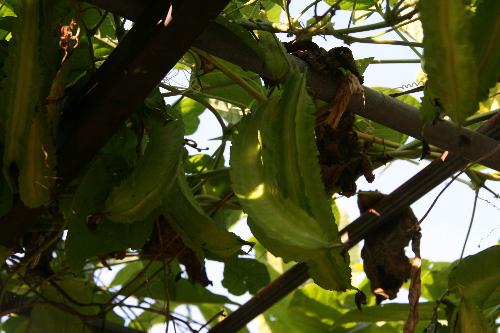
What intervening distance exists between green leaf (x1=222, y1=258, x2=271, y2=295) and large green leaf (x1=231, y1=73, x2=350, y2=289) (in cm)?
68

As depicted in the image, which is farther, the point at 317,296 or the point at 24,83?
the point at 317,296

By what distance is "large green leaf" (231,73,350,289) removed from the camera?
0.87 meters

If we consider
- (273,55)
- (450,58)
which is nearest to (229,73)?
(273,55)

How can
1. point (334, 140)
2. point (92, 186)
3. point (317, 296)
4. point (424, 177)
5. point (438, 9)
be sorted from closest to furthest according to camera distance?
point (438, 9) → point (92, 186) → point (334, 140) → point (424, 177) → point (317, 296)

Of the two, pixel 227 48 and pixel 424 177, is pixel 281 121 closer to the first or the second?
pixel 227 48

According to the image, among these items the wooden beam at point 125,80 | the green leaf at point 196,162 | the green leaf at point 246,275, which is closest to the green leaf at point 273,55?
the wooden beam at point 125,80

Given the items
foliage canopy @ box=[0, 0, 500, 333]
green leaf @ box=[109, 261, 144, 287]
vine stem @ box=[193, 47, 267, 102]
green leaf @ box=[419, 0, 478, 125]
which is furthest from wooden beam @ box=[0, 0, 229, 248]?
green leaf @ box=[109, 261, 144, 287]

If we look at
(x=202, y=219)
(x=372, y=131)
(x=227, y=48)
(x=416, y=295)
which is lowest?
(x=416, y=295)

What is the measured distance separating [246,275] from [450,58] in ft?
3.03

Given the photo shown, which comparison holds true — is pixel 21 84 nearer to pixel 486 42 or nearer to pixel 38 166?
pixel 38 166

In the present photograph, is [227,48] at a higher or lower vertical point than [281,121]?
higher

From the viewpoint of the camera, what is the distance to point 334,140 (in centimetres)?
120


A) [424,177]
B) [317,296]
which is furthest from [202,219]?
[317,296]

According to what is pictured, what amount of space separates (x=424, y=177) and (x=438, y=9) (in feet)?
1.91
